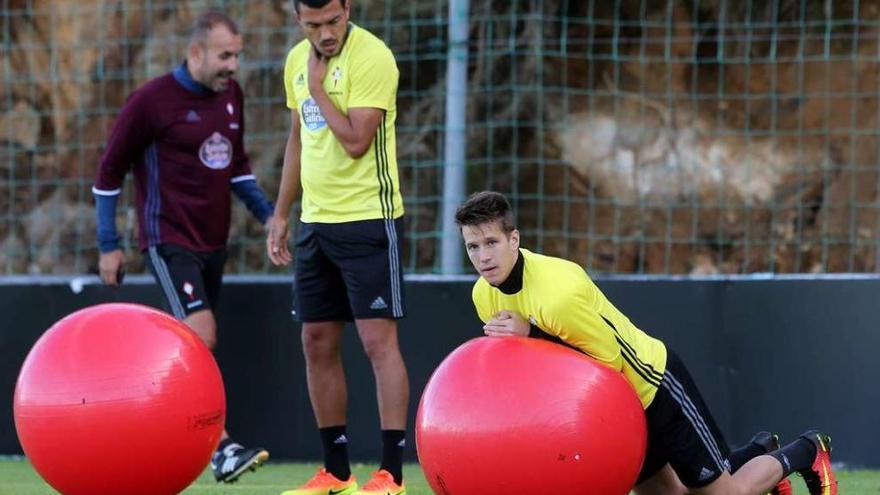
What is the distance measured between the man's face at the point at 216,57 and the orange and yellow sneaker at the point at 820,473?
3511 millimetres

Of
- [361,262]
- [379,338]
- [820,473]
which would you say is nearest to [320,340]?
[379,338]

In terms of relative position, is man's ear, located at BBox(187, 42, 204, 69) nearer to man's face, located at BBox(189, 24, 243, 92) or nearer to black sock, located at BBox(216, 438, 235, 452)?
man's face, located at BBox(189, 24, 243, 92)

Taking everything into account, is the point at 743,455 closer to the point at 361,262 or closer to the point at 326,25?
the point at 361,262

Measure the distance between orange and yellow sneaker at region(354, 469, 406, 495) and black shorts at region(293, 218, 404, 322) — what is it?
69 centimetres

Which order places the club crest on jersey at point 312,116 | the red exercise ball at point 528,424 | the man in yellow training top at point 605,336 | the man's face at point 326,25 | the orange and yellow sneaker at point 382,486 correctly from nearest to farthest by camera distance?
the red exercise ball at point 528,424
the man in yellow training top at point 605,336
the orange and yellow sneaker at point 382,486
the man's face at point 326,25
the club crest on jersey at point 312,116

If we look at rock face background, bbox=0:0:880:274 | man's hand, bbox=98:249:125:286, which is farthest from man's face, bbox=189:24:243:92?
rock face background, bbox=0:0:880:274

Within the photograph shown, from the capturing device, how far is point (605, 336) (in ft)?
18.7

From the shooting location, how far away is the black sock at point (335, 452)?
6.78m

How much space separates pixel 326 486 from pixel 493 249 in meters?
1.55

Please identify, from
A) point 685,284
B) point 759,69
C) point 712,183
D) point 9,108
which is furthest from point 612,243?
point 9,108

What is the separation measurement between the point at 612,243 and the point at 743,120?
4.21 ft

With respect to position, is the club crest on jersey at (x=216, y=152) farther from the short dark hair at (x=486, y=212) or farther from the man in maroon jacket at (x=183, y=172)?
the short dark hair at (x=486, y=212)

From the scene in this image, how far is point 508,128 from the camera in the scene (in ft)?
Result: 34.4

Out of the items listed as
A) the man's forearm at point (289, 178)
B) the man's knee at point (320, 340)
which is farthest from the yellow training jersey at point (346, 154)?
the man's knee at point (320, 340)
